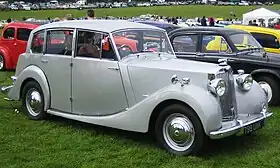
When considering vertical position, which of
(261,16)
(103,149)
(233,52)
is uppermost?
(261,16)

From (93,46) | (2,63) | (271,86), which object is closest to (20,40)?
(2,63)

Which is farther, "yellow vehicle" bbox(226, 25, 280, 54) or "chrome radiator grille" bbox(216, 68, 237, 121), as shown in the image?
"yellow vehicle" bbox(226, 25, 280, 54)

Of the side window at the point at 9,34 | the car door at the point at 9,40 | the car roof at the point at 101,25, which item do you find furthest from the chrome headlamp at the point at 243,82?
the side window at the point at 9,34

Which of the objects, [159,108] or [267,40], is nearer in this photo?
[159,108]

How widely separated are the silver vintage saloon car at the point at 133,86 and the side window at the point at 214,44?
2.41 meters

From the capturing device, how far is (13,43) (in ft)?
44.9

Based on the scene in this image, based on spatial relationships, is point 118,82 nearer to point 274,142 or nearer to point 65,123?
point 65,123

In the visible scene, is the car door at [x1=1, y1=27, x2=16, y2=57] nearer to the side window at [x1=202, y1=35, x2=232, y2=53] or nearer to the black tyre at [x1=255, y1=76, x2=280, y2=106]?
the side window at [x1=202, y1=35, x2=232, y2=53]

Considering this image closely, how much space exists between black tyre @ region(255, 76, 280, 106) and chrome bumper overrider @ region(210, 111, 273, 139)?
2.59m

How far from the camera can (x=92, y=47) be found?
6797 millimetres

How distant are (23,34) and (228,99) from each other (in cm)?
923

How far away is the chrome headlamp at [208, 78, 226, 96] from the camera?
5.65 metres

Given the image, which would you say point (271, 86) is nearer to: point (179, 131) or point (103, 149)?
point (179, 131)

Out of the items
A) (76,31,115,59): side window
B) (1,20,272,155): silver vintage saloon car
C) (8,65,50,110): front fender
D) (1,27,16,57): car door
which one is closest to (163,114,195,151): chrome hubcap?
(1,20,272,155): silver vintage saloon car
